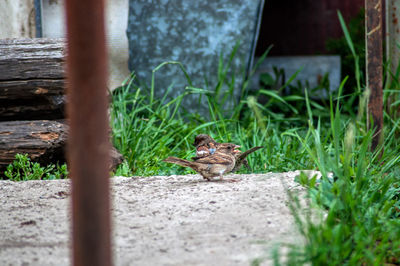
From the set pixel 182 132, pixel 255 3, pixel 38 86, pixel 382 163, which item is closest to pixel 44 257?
pixel 38 86

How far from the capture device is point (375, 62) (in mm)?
4758

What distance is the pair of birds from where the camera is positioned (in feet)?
12.5

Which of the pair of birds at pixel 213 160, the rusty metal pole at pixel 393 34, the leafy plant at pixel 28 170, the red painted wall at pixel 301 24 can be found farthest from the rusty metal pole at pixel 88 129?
the red painted wall at pixel 301 24

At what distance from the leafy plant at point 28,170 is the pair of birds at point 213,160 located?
1116 mm

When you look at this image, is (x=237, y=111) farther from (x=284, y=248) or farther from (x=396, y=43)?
(x=284, y=248)

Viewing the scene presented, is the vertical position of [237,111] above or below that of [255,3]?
below

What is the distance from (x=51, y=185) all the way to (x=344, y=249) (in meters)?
2.21

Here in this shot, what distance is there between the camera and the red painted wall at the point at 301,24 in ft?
30.7

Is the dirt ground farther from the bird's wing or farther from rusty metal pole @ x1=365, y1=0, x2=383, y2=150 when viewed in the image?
rusty metal pole @ x1=365, y1=0, x2=383, y2=150

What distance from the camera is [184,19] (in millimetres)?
6441

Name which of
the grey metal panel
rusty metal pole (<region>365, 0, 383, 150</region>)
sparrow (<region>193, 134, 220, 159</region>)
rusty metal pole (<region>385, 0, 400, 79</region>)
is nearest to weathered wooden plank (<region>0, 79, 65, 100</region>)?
sparrow (<region>193, 134, 220, 159</region>)

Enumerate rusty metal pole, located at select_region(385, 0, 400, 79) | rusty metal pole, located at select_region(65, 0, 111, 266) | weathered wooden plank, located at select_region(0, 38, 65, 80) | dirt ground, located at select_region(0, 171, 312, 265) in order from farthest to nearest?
rusty metal pole, located at select_region(385, 0, 400, 79) → weathered wooden plank, located at select_region(0, 38, 65, 80) → dirt ground, located at select_region(0, 171, 312, 265) → rusty metal pole, located at select_region(65, 0, 111, 266)

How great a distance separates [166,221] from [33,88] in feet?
6.64

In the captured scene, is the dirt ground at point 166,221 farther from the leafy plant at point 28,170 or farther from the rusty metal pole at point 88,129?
the rusty metal pole at point 88,129
